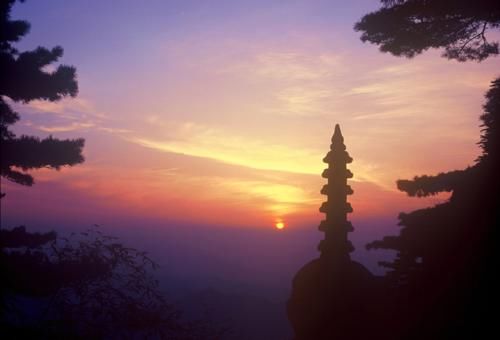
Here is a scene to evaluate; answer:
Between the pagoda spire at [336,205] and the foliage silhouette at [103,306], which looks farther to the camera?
the pagoda spire at [336,205]

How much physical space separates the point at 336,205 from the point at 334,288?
12.2 ft

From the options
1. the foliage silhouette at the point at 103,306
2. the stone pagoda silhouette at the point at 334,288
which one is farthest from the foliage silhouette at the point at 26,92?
the stone pagoda silhouette at the point at 334,288

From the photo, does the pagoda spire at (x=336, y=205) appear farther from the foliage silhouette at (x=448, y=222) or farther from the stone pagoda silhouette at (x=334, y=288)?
the foliage silhouette at (x=448, y=222)

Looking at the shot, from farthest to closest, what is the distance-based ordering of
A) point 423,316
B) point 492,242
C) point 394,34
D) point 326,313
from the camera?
point 326,313
point 394,34
point 423,316
point 492,242

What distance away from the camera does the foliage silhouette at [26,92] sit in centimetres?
1642

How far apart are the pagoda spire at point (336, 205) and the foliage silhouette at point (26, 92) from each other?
952 centimetres

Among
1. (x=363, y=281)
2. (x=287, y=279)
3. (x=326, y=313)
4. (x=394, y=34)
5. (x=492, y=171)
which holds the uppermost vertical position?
(x=394, y=34)

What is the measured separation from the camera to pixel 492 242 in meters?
8.28

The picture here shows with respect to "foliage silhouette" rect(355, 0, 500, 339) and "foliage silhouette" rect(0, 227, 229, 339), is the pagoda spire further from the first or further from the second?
"foliage silhouette" rect(0, 227, 229, 339)

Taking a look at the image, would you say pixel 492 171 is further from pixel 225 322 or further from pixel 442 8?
pixel 225 322

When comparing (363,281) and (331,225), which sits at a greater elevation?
(331,225)

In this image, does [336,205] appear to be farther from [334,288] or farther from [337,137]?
[334,288]

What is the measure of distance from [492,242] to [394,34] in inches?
237

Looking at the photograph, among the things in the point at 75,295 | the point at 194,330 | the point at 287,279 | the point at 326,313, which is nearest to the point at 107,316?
the point at 75,295
